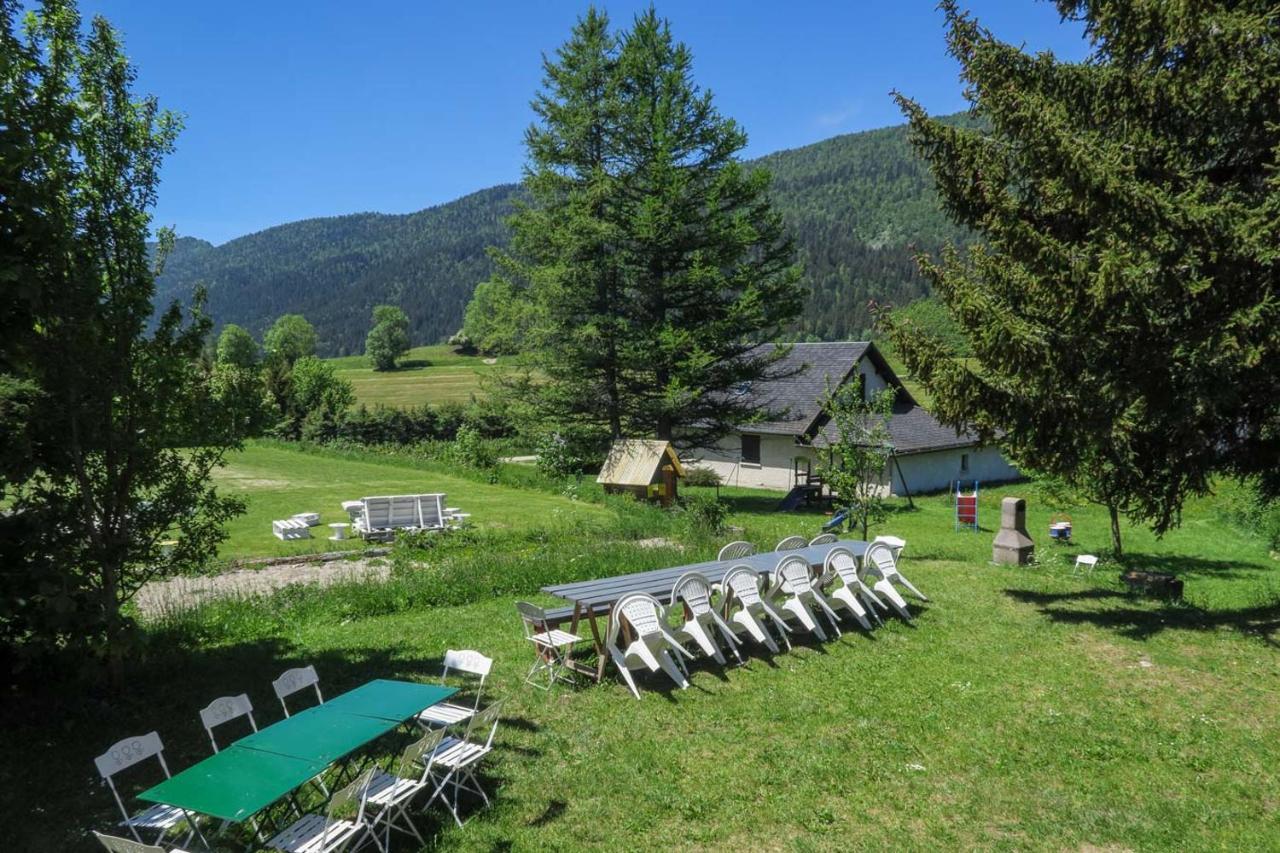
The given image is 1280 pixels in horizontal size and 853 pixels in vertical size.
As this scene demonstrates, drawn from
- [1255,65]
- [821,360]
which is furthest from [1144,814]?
[821,360]

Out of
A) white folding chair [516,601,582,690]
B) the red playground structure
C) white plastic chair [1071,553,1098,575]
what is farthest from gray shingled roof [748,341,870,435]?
white folding chair [516,601,582,690]

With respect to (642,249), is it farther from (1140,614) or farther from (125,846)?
(125,846)

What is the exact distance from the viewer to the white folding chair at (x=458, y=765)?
19.5ft

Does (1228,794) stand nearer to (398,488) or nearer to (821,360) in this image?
(398,488)

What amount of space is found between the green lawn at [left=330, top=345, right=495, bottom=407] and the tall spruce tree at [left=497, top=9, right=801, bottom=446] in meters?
42.4

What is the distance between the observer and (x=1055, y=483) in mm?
20766

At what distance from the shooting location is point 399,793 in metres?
5.57

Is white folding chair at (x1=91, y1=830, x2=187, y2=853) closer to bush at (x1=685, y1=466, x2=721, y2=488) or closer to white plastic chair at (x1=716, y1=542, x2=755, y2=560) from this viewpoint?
white plastic chair at (x1=716, y1=542, x2=755, y2=560)

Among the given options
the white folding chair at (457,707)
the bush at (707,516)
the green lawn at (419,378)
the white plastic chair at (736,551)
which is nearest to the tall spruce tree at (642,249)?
the bush at (707,516)

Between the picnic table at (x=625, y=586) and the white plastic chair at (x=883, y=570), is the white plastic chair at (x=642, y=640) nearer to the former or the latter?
the picnic table at (x=625, y=586)

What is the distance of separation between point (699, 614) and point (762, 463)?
29538 millimetres

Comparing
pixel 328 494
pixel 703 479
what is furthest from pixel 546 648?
pixel 703 479

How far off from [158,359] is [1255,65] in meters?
12.3

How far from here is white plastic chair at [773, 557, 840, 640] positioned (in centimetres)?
988
